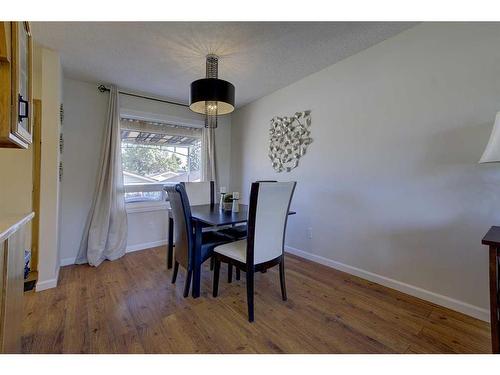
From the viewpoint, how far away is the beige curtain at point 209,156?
13.2 ft

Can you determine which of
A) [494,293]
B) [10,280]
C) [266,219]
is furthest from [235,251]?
[494,293]

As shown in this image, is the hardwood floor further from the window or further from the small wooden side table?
the window

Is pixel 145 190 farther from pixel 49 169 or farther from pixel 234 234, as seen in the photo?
pixel 234 234

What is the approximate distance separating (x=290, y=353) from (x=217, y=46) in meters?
2.53

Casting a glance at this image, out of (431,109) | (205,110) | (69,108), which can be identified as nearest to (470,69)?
(431,109)

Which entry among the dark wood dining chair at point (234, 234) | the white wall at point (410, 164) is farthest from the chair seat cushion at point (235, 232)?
the white wall at point (410, 164)

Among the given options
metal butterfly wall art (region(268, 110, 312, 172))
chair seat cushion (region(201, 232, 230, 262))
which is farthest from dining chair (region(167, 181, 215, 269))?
metal butterfly wall art (region(268, 110, 312, 172))

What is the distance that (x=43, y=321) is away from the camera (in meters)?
1.71

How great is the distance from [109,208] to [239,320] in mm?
2247

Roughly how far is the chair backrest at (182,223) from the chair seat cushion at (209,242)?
0.13m

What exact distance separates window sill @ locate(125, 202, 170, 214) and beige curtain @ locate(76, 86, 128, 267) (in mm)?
223

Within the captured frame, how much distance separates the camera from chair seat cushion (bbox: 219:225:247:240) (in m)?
2.38
